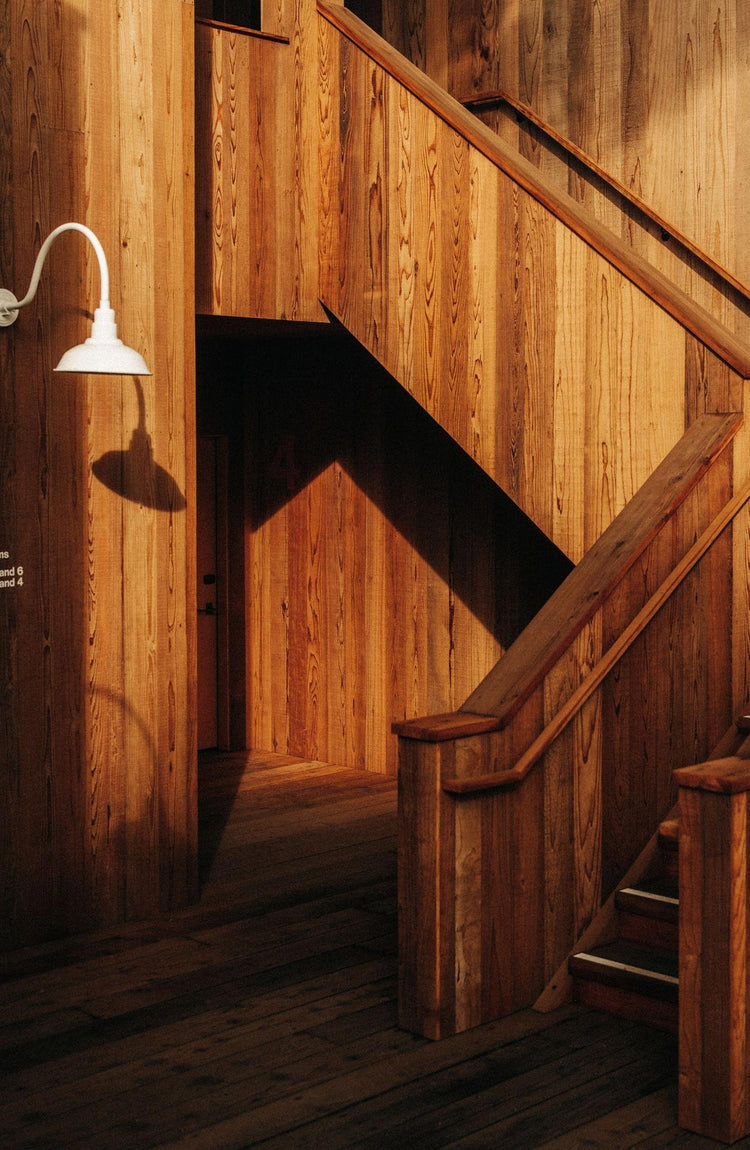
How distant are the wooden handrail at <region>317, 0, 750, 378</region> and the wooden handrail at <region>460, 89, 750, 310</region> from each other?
120cm

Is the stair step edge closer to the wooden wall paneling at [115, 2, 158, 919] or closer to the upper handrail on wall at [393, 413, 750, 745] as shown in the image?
the upper handrail on wall at [393, 413, 750, 745]

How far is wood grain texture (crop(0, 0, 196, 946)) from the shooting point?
468cm

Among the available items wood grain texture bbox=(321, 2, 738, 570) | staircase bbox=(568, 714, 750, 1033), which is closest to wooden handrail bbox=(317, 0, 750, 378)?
wood grain texture bbox=(321, 2, 738, 570)

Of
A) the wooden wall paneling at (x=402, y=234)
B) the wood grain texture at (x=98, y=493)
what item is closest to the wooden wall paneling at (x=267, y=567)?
the wooden wall paneling at (x=402, y=234)

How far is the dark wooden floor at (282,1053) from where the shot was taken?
11.1 ft

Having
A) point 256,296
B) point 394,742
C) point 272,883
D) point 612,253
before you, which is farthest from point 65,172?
point 394,742

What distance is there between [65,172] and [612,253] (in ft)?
6.42

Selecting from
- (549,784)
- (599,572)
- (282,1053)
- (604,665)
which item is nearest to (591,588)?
(599,572)

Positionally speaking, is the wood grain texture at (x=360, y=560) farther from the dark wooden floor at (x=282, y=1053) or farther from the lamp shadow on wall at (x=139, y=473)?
the lamp shadow on wall at (x=139, y=473)

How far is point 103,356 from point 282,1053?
2.14 m

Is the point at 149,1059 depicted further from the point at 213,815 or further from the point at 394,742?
the point at 394,742

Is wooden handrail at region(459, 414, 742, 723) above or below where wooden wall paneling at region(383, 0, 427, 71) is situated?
below

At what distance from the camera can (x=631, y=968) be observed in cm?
407

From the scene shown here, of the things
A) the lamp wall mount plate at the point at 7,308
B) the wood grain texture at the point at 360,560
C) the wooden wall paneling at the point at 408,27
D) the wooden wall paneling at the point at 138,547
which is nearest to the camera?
the lamp wall mount plate at the point at 7,308
